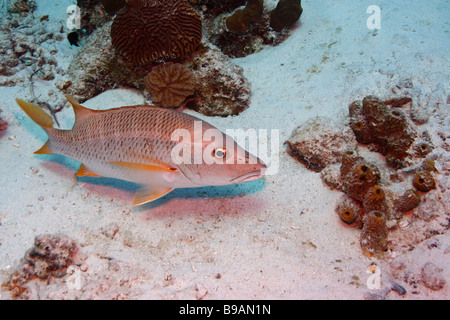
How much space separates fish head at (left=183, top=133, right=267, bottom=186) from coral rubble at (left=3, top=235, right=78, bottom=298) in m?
1.51

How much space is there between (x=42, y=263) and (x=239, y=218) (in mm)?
2112

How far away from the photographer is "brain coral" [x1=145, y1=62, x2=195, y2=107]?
16.7 feet

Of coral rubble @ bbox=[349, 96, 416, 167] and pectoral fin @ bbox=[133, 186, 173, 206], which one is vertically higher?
pectoral fin @ bbox=[133, 186, 173, 206]

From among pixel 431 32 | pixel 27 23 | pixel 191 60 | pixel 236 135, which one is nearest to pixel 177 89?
pixel 191 60

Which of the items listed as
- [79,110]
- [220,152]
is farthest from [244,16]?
[220,152]

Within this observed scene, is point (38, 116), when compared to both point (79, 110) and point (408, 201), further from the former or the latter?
point (408, 201)

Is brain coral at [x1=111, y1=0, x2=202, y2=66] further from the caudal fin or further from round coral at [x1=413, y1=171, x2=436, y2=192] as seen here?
round coral at [x1=413, y1=171, x2=436, y2=192]

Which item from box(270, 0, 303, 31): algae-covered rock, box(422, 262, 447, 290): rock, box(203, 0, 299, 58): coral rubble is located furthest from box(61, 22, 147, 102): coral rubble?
box(422, 262, 447, 290): rock

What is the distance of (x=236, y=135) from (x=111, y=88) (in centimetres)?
319

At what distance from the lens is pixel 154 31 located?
5.05m

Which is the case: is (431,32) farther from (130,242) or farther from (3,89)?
(3,89)

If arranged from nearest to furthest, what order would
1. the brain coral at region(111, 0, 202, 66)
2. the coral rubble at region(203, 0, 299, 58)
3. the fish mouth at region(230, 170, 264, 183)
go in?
1. the fish mouth at region(230, 170, 264, 183)
2. the brain coral at region(111, 0, 202, 66)
3. the coral rubble at region(203, 0, 299, 58)

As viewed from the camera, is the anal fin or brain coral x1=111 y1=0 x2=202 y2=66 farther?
brain coral x1=111 y1=0 x2=202 y2=66
